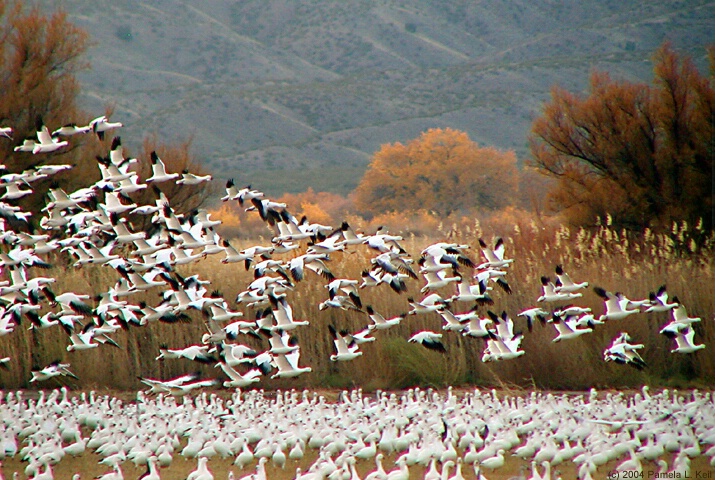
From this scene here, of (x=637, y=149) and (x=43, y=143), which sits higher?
(x=43, y=143)

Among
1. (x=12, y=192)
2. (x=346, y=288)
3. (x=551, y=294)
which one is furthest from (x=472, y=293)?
(x=12, y=192)

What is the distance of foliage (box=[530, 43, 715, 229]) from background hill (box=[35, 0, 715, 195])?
45947 millimetres

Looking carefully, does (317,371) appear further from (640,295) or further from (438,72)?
(438,72)

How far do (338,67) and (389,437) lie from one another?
86895mm

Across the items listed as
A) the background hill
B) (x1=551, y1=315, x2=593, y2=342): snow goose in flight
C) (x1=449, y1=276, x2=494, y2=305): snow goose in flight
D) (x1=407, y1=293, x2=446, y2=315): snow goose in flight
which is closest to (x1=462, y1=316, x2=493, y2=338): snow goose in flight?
(x1=449, y1=276, x2=494, y2=305): snow goose in flight

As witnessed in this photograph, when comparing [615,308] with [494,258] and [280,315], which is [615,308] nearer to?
[494,258]

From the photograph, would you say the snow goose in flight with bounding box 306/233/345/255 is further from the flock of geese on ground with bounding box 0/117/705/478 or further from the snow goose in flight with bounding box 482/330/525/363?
the snow goose in flight with bounding box 482/330/525/363

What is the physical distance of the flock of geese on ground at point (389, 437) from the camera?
28.7 feet

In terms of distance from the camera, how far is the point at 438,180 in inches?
1893

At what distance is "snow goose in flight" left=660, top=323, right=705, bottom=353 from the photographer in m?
11.2

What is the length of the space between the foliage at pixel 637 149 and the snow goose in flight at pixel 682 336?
4.98m

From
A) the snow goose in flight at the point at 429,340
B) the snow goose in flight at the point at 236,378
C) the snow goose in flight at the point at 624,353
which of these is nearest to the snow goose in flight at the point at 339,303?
the snow goose in flight at the point at 429,340

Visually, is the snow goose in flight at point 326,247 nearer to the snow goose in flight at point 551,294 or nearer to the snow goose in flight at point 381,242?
the snow goose in flight at point 381,242

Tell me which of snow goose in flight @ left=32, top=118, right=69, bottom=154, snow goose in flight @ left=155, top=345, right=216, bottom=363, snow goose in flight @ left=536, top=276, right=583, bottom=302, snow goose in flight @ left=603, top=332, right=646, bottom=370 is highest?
snow goose in flight @ left=32, top=118, right=69, bottom=154
